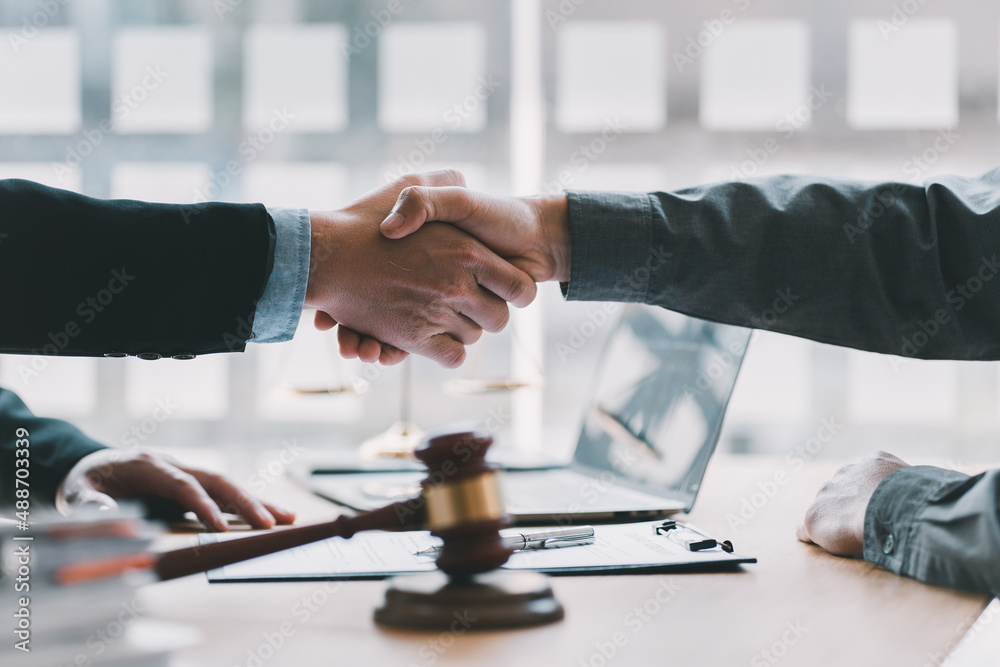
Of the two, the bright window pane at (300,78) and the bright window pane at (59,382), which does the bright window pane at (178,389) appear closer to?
the bright window pane at (59,382)

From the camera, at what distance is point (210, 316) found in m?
1.02

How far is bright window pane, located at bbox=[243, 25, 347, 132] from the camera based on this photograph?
2.77 m

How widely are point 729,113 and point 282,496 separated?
6.88ft

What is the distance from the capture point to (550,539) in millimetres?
828

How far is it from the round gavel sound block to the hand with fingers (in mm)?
580

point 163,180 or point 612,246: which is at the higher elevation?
point 163,180

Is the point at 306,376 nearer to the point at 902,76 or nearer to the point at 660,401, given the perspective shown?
the point at 660,401

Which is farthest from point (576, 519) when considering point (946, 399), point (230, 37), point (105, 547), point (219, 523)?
point (230, 37)

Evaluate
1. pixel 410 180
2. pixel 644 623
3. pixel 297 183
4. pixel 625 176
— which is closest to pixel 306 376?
pixel 297 183

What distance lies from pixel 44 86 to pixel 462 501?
9.45ft

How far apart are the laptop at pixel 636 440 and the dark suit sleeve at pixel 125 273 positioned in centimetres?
33

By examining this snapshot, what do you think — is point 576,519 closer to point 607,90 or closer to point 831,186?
point 831,186

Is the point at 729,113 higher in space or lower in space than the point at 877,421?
higher

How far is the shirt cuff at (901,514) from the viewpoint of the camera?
740 millimetres
